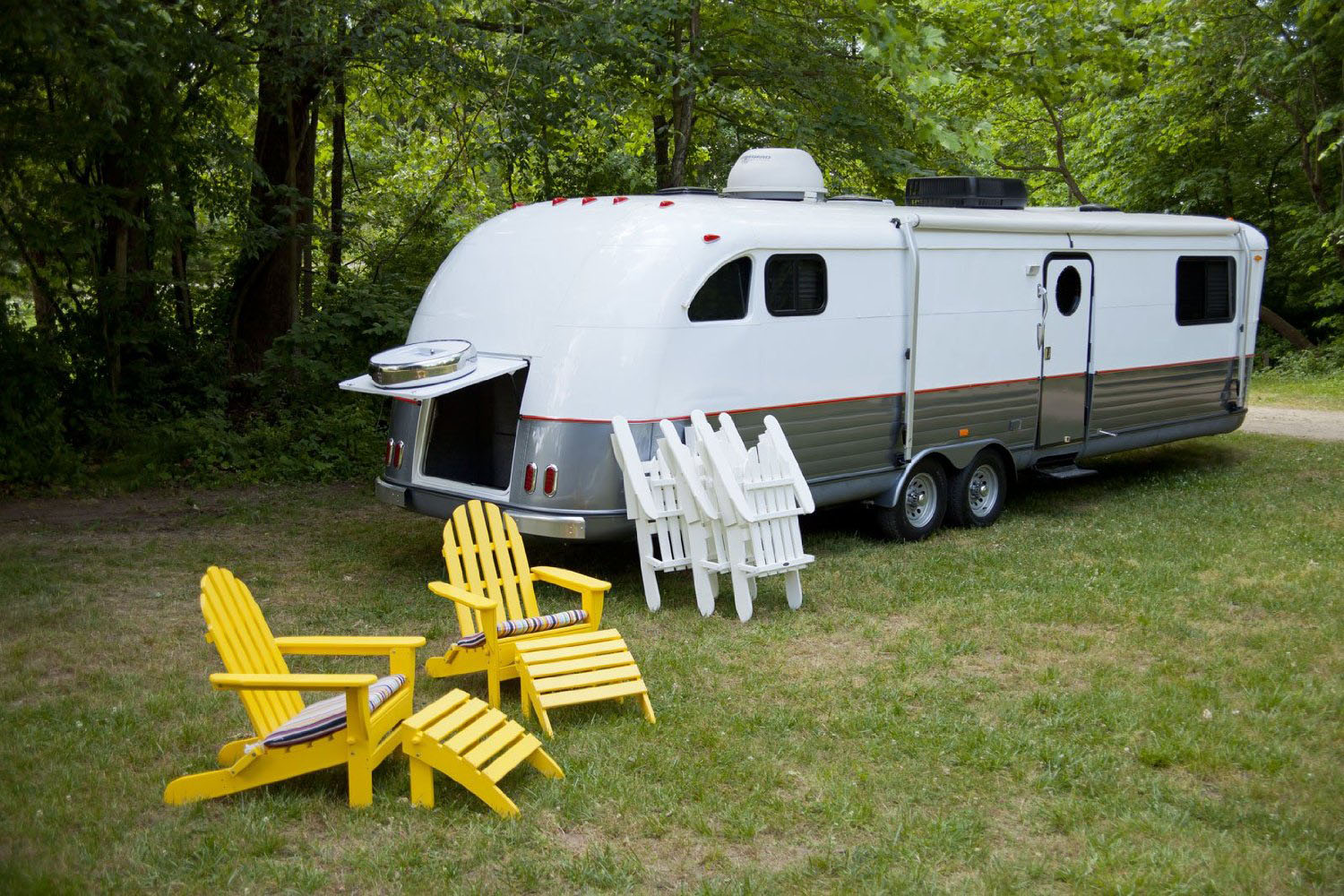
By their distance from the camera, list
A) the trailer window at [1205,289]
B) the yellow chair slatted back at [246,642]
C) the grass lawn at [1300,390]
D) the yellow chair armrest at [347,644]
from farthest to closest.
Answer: the grass lawn at [1300,390] → the trailer window at [1205,289] → the yellow chair armrest at [347,644] → the yellow chair slatted back at [246,642]

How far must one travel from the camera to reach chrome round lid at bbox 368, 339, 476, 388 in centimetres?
771

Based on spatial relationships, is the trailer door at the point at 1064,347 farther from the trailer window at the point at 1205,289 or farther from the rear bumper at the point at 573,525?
the rear bumper at the point at 573,525

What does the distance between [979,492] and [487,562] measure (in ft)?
16.8

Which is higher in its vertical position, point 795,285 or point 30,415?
point 795,285

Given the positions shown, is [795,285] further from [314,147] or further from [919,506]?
[314,147]

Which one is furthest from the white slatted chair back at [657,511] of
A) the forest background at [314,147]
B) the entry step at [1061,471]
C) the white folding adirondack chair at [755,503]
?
the entry step at [1061,471]

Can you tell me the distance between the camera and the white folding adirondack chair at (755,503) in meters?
7.46

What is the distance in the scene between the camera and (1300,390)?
19.9 m

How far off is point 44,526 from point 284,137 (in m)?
5.15

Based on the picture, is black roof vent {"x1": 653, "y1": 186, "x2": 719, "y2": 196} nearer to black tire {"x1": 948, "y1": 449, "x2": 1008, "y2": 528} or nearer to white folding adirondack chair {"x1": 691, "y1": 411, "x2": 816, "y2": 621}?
white folding adirondack chair {"x1": 691, "y1": 411, "x2": 816, "y2": 621}

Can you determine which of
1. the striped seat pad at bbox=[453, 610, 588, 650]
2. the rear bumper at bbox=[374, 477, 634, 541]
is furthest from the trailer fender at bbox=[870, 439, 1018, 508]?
the striped seat pad at bbox=[453, 610, 588, 650]

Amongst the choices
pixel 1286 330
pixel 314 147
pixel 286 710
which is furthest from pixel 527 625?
pixel 1286 330

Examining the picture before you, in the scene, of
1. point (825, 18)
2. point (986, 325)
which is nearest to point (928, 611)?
point (986, 325)

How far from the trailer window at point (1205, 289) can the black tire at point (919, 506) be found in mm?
3717
